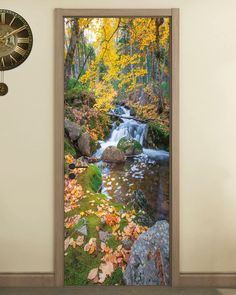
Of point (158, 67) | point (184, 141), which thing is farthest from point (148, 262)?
point (158, 67)

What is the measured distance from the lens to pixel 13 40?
3418 millimetres

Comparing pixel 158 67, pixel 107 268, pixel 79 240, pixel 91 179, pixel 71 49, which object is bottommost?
pixel 107 268

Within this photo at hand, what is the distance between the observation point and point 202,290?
3400mm

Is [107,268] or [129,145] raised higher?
[129,145]

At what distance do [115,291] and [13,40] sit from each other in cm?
218

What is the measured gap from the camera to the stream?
3.51 m

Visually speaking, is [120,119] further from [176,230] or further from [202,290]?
[202,290]

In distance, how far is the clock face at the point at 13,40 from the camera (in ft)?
11.2

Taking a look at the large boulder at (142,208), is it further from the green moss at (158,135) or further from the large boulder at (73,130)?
the large boulder at (73,130)

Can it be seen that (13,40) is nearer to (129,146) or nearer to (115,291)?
(129,146)

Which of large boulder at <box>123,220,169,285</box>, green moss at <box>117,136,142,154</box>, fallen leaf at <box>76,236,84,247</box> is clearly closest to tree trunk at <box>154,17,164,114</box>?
green moss at <box>117,136,142,154</box>

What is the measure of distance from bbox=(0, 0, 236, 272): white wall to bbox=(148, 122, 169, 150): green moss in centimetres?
13

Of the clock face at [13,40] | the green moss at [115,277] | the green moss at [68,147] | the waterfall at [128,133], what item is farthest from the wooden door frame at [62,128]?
the green moss at [115,277]

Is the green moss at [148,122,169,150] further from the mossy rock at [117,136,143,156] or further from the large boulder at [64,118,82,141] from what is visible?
the large boulder at [64,118,82,141]
